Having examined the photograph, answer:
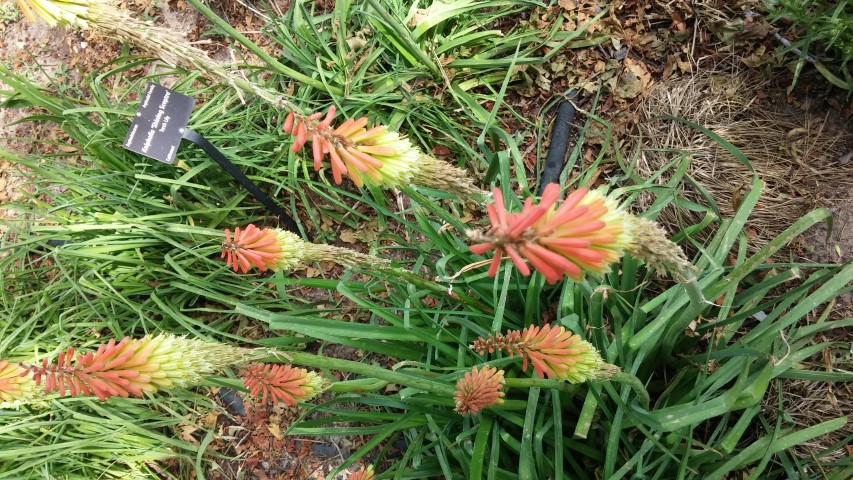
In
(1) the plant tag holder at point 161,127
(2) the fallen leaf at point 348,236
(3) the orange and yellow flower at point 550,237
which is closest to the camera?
(3) the orange and yellow flower at point 550,237

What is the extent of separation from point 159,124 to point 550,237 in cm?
235

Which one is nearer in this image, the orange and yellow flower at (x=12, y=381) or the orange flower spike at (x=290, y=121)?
the orange flower spike at (x=290, y=121)

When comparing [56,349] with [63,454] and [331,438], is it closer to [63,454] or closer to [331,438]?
[63,454]

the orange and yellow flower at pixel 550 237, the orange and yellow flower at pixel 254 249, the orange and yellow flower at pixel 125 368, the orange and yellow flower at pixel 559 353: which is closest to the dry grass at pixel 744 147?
the orange and yellow flower at pixel 559 353

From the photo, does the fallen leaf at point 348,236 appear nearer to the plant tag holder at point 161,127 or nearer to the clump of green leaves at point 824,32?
the plant tag holder at point 161,127

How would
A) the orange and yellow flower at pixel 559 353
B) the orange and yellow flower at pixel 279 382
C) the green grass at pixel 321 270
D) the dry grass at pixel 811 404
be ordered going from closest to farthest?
the orange and yellow flower at pixel 559 353 < the orange and yellow flower at pixel 279 382 < the dry grass at pixel 811 404 < the green grass at pixel 321 270

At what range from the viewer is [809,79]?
8.13 feet

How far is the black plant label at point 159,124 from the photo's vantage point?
103 inches

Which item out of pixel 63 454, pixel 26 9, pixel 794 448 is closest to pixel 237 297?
pixel 63 454

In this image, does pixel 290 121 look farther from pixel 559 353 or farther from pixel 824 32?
pixel 824 32

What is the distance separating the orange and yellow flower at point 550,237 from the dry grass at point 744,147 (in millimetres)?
1562

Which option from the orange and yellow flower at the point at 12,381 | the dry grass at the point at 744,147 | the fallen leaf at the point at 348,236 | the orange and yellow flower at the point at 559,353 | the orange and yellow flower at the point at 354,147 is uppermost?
the dry grass at the point at 744,147

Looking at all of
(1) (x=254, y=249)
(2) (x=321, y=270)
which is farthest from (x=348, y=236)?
(1) (x=254, y=249)

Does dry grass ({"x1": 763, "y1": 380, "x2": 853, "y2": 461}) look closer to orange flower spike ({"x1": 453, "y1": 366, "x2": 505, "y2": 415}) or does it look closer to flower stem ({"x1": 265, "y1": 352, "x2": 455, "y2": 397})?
orange flower spike ({"x1": 453, "y1": 366, "x2": 505, "y2": 415})
